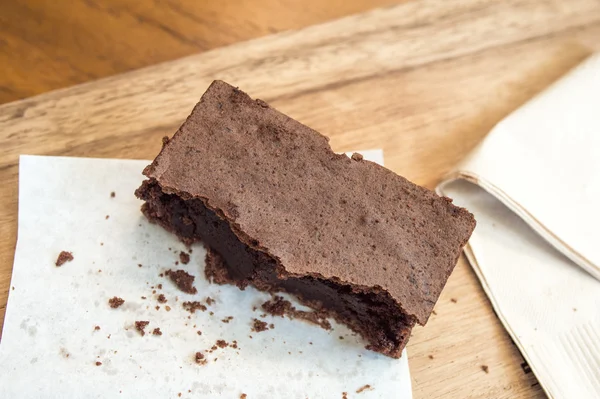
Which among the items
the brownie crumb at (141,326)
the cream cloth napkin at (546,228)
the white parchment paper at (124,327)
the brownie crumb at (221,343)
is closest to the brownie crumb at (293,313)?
the white parchment paper at (124,327)

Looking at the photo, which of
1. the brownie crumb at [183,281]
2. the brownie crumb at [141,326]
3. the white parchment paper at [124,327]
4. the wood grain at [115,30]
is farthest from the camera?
the wood grain at [115,30]

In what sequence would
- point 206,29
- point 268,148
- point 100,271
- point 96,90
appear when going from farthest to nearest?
point 206,29 < point 96,90 < point 100,271 < point 268,148

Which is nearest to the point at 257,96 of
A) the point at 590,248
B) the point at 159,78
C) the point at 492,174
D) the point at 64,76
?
the point at 159,78

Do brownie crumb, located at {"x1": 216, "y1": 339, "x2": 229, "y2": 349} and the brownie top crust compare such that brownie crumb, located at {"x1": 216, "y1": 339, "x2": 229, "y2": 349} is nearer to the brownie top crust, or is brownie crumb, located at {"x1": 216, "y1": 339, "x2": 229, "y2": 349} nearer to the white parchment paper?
the white parchment paper

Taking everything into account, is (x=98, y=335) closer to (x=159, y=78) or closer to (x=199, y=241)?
(x=199, y=241)

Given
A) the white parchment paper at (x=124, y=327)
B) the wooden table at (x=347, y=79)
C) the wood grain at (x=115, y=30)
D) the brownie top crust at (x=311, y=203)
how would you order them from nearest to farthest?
the brownie top crust at (x=311, y=203) < the white parchment paper at (x=124, y=327) < the wooden table at (x=347, y=79) < the wood grain at (x=115, y=30)

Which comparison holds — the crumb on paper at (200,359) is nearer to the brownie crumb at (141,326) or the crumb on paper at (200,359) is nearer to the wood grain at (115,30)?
the brownie crumb at (141,326)

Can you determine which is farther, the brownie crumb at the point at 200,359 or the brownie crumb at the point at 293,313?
the brownie crumb at the point at 293,313
